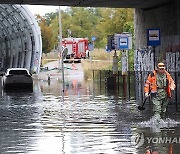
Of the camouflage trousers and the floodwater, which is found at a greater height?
the camouflage trousers

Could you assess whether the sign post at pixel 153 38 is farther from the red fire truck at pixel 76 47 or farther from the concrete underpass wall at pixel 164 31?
the red fire truck at pixel 76 47

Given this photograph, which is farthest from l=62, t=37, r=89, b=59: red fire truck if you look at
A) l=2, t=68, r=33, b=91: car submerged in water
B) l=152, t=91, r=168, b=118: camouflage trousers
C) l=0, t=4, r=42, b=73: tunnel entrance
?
l=152, t=91, r=168, b=118: camouflage trousers

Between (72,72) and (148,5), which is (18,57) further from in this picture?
(148,5)

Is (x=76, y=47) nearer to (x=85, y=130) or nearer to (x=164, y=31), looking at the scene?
(x=164, y=31)

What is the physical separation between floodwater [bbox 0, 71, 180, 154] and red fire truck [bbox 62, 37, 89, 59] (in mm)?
53548

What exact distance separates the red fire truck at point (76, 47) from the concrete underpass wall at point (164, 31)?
4464 centimetres

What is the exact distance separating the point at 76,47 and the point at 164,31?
164ft

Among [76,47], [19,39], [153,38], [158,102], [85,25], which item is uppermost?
[85,25]

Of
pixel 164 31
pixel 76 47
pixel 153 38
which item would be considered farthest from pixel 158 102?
pixel 76 47

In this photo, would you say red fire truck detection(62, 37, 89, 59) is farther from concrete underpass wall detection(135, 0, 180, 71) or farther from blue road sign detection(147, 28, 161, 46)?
blue road sign detection(147, 28, 161, 46)

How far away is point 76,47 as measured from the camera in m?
76.5

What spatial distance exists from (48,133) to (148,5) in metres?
14.5

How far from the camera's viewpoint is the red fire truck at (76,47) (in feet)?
249

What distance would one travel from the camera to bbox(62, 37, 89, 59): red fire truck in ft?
249
